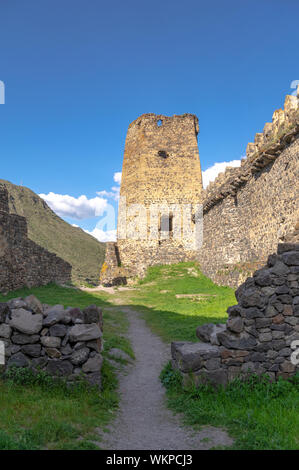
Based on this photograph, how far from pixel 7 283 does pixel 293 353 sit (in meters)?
13.1

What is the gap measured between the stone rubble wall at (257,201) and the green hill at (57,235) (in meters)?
32.9

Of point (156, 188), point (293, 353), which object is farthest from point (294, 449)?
point (156, 188)

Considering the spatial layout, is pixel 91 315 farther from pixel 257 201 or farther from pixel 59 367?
pixel 257 201

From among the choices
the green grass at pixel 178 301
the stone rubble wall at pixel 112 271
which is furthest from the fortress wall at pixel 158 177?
the green grass at pixel 178 301

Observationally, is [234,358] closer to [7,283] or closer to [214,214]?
[7,283]

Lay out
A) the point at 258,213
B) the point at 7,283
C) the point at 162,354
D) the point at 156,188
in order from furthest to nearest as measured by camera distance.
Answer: the point at 156,188, the point at 7,283, the point at 258,213, the point at 162,354

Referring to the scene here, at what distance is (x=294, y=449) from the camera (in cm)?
333

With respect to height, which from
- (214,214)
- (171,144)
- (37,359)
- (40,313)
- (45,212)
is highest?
(45,212)

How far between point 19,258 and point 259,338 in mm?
14125

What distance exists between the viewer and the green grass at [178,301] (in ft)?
30.3

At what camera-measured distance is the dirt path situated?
363 centimetres

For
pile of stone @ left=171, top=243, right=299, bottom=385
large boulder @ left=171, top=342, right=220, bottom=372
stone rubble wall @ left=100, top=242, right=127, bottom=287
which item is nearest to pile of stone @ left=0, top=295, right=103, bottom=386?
large boulder @ left=171, top=342, right=220, bottom=372

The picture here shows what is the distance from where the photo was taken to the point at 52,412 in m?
4.03

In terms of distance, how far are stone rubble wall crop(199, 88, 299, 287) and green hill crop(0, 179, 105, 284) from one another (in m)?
32.9
